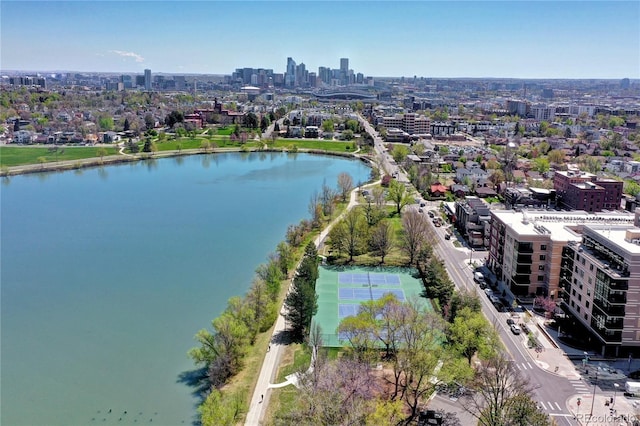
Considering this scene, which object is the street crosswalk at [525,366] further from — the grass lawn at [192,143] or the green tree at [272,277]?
the grass lawn at [192,143]

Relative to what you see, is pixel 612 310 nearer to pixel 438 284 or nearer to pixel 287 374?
pixel 438 284

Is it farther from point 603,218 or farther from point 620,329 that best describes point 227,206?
point 620,329

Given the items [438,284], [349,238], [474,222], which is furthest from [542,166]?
[438,284]

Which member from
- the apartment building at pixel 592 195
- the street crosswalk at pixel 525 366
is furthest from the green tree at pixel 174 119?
the street crosswalk at pixel 525 366

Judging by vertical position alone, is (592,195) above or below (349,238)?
above

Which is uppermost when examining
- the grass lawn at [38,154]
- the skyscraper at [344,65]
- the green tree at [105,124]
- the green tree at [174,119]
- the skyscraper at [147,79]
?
the skyscraper at [344,65]

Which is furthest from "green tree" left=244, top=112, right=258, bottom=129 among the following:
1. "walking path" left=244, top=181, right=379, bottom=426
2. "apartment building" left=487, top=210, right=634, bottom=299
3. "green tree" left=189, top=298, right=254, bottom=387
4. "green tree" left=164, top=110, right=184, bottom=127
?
"green tree" left=189, top=298, right=254, bottom=387

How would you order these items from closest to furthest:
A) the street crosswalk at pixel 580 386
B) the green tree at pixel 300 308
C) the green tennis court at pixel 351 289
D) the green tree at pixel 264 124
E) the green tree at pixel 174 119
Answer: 1. the street crosswalk at pixel 580 386
2. the green tree at pixel 300 308
3. the green tennis court at pixel 351 289
4. the green tree at pixel 174 119
5. the green tree at pixel 264 124
